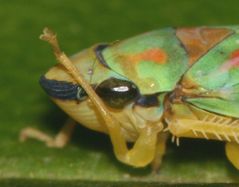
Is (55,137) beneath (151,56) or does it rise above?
beneath

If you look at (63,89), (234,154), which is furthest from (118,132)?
(234,154)

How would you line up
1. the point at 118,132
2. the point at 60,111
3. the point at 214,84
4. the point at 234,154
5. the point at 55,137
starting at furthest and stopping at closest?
1. the point at 60,111
2. the point at 55,137
3. the point at 234,154
4. the point at 118,132
5. the point at 214,84

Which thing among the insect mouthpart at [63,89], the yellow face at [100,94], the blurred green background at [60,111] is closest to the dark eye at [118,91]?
the yellow face at [100,94]

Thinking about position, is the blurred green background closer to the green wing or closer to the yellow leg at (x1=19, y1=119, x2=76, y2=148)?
the yellow leg at (x1=19, y1=119, x2=76, y2=148)

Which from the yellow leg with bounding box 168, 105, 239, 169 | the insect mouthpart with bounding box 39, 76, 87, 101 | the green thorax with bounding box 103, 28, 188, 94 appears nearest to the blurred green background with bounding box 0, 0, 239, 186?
the yellow leg with bounding box 168, 105, 239, 169

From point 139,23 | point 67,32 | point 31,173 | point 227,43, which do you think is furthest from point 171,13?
point 31,173

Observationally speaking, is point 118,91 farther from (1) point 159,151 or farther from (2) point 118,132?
(1) point 159,151
